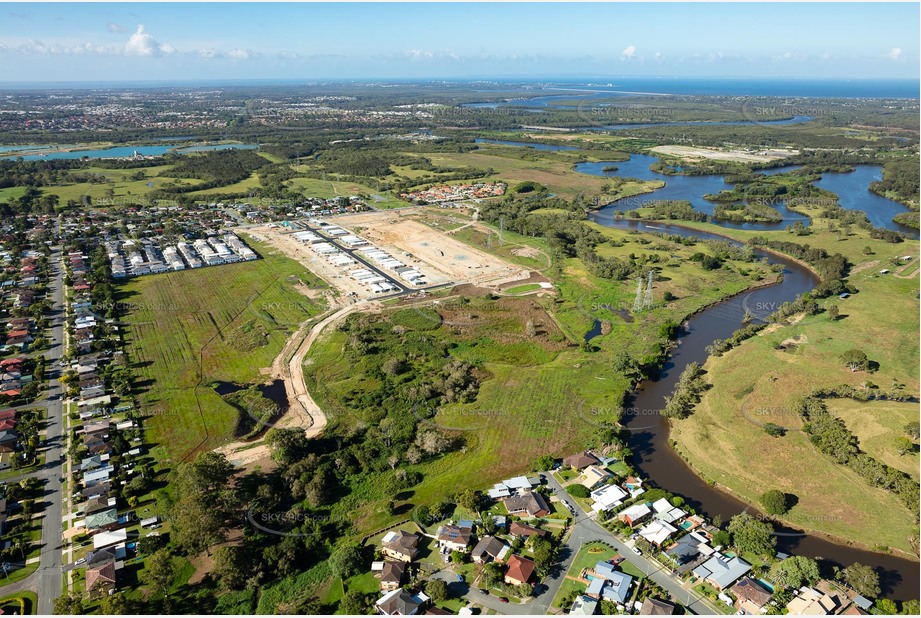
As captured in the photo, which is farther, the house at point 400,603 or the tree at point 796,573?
the tree at point 796,573

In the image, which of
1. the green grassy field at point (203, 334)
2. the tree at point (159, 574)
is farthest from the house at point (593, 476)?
the green grassy field at point (203, 334)

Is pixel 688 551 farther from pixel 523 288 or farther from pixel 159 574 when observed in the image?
pixel 523 288

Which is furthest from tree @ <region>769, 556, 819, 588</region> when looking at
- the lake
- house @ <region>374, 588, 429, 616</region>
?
the lake

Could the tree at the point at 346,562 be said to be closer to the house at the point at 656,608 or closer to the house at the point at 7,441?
the house at the point at 656,608

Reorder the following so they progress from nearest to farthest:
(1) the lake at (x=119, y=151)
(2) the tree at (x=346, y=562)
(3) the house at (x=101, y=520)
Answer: (2) the tree at (x=346, y=562)
(3) the house at (x=101, y=520)
(1) the lake at (x=119, y=151)

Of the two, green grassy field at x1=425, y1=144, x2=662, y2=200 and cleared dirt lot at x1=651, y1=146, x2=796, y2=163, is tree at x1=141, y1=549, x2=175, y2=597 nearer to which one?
green grassy field at x1=425, y1=144, x2=662, y2=200
